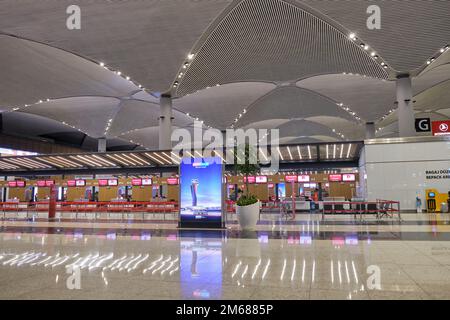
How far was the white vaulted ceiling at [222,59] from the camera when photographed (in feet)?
54.5

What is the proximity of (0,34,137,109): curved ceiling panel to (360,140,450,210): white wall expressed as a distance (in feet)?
62.9

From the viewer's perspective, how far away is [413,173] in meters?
19.8

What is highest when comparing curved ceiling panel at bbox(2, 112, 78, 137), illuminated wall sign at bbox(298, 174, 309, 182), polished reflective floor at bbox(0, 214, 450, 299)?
curved ceiling panel at bbox(2, 112, 78, 137)

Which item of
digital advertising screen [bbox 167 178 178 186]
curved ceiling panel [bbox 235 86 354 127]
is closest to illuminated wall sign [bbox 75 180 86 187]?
digital advertising screen [bbox 167 178 178 186]

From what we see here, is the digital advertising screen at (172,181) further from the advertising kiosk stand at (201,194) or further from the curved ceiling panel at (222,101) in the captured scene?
the advertising kiosk stand at (201,194)

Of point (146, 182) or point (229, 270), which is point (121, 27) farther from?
point (146, 182)

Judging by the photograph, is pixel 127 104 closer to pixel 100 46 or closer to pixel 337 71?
pixel 100 46

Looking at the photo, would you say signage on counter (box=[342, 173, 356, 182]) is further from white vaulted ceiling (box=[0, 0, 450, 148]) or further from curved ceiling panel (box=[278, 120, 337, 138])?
curved ceiling panel (box=[278, 120, 337, 138])

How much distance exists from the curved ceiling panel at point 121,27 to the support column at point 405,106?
1368 centimetres

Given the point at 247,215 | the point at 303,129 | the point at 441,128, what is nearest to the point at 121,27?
the point at 247,215

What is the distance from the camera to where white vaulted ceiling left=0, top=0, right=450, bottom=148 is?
16625 mm

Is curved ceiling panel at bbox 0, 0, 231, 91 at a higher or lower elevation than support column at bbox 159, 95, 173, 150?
higher

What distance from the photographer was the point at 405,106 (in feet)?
72.8

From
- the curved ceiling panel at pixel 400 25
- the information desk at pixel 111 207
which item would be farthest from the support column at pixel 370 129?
the information desk at pixel 111 207
